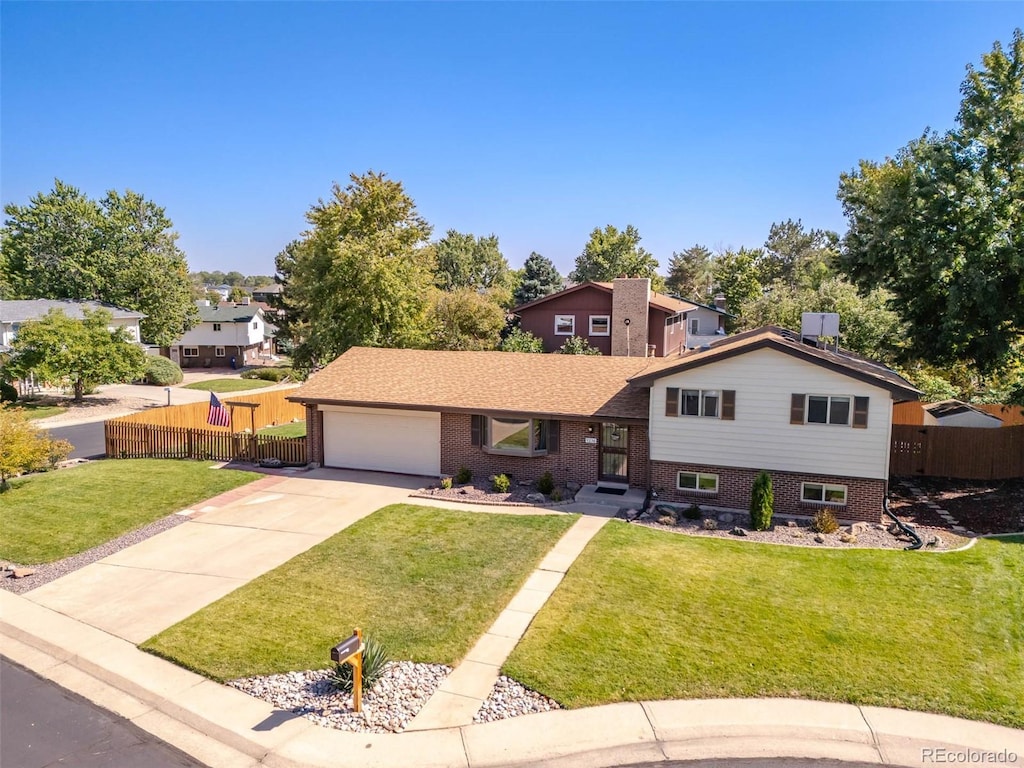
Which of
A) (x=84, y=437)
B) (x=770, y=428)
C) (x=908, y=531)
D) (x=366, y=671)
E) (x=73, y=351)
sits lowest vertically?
(x=366, y=671)

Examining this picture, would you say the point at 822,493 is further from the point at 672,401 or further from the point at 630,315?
the point at 630,315

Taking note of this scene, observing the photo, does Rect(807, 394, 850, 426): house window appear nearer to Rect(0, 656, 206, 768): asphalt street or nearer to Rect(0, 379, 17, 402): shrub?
Rect(0, 656, 206, 768): asphalt street

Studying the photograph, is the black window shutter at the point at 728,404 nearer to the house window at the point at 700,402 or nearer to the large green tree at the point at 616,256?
the house window at the point at 700,402

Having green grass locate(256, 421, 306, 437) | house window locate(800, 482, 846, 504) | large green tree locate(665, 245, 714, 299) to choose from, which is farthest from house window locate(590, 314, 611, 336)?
large green tree locate(665, 245, 714, 299)

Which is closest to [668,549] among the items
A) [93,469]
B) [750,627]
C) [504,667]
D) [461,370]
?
[750,627]

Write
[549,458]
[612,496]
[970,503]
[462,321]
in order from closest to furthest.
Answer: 1. [612,496]
2. [970,503]
3. [549,458]
4. [462,321]

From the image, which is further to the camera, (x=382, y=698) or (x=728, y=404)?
(x=728, y=404)

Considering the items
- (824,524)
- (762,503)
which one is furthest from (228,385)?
(824,524)
